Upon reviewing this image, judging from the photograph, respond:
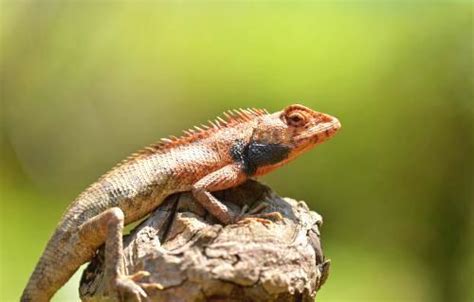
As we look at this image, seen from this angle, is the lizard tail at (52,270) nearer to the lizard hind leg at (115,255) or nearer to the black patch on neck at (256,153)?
the lizard hind leg at (115,255)

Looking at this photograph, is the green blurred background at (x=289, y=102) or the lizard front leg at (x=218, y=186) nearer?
the lizard front leg at (x=218, y=186)

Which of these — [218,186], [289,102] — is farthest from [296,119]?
[289,102]

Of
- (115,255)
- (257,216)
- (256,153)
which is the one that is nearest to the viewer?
(115,255)

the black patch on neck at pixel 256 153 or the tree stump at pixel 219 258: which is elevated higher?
the black patch on neck at pixel 256 153

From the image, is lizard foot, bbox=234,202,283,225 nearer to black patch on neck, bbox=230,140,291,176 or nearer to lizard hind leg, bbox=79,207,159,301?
black patch on neck, bbox=230,140,291,176

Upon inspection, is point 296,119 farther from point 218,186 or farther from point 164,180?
point 164,180

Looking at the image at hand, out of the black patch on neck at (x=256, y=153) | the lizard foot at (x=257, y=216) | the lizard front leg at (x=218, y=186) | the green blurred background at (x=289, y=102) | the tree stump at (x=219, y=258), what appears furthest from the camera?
the green blurred background at (x=289, y=102)

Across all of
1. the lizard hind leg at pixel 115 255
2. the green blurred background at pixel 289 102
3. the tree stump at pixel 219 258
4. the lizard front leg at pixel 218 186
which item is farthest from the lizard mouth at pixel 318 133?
the green blurred background at pixel 289 102
